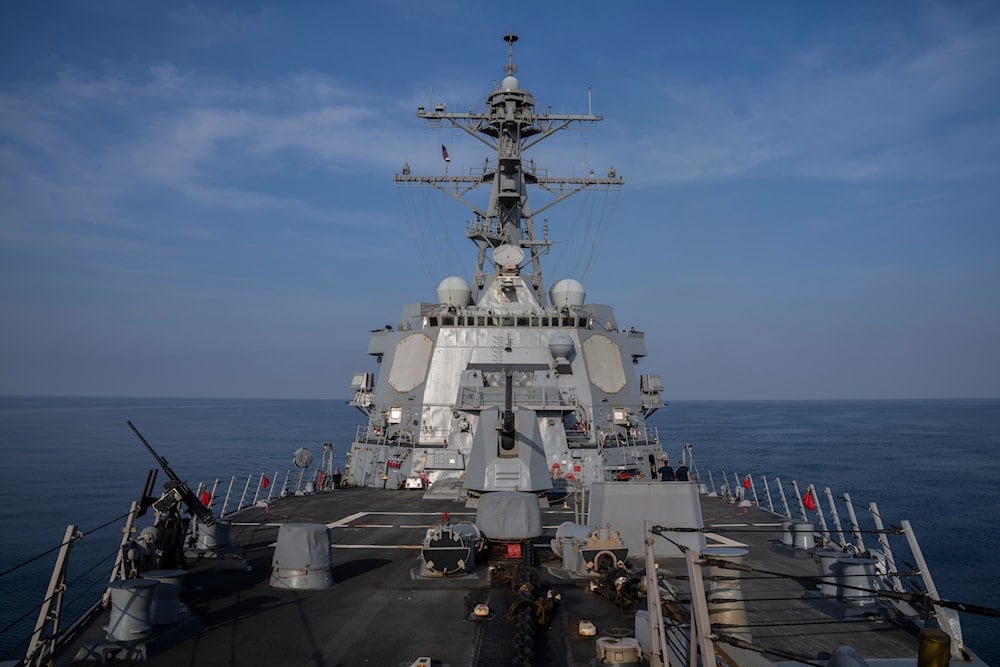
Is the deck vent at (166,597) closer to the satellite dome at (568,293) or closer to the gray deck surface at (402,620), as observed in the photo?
the gray deck surface at (402,620)

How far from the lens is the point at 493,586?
26.0 ft

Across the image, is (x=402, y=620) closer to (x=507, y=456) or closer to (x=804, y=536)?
(x=507, y=456)

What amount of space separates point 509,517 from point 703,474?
3013 cm

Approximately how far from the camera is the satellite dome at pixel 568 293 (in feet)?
71.2

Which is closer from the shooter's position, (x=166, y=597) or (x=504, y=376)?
(x=166, y=597)

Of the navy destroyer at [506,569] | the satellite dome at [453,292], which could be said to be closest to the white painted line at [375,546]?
the navy destroyer at [506,569]

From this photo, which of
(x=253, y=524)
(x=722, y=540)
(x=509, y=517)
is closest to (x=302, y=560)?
(x=509, y=517)

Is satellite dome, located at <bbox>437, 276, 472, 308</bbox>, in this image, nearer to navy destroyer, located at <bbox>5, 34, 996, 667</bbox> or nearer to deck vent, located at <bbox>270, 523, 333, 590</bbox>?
navy destroyer, located at <bbox>5, 34, 996, 667</bbox>

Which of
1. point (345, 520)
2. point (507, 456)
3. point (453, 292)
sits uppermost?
point (453, 292)

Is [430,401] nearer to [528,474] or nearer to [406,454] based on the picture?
[406,454]

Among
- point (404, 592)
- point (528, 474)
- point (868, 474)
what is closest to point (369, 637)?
point (404, 592)

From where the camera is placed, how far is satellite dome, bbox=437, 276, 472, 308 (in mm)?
21391

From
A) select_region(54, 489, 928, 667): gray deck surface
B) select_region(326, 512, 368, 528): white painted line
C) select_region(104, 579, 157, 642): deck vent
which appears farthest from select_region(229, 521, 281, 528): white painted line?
select_region(104, 579, 157, 642): deck vent

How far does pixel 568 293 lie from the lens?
2175 centimetres
